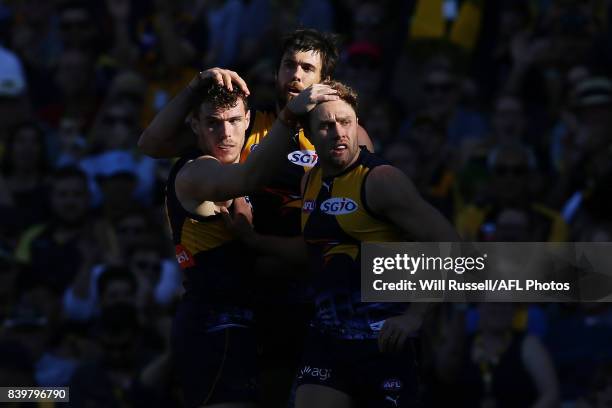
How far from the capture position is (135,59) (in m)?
14.3

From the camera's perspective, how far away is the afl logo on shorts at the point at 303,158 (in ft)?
25.5

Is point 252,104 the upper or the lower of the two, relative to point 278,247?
upper

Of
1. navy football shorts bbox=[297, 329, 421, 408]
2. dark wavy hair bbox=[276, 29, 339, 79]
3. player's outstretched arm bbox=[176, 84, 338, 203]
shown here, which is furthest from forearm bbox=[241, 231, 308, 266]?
dark wavy hair bbox=[276, 29, 339, 79]

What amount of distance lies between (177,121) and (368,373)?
185 centimetres

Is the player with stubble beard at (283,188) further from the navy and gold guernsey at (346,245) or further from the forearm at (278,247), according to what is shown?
the navy and gold guernsey at (346,245)

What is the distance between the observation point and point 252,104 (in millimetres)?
11094

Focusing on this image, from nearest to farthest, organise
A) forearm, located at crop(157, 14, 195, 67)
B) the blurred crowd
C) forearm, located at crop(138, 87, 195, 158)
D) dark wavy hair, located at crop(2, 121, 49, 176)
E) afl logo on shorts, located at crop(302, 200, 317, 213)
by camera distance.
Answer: afl logo on shorts, located at crop(302, 200, 317, 213) → forearm, located at crop(138, 87, 195, 158) → the blurred crowd → dark wavy hair, located at crop(2, 121, 49, 176) → forearm, located at crop(157, 14, 195, 67)

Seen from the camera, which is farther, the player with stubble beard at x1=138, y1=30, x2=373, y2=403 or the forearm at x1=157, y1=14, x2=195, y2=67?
the forearm at x1=157, y1=14, x2=195, y2=67

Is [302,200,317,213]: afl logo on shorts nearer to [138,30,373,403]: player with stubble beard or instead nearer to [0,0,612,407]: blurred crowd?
[138,30,373,403]: player with stubble beard

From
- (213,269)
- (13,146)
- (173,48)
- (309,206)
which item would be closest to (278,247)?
(213,269)

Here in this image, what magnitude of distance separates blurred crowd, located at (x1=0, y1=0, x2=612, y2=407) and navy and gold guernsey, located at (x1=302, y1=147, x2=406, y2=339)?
3.05 meters

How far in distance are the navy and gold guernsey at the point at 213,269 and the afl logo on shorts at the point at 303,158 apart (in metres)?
0.52

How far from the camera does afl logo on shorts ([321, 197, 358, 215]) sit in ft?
22.7

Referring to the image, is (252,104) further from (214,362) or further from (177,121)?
(214,362)
